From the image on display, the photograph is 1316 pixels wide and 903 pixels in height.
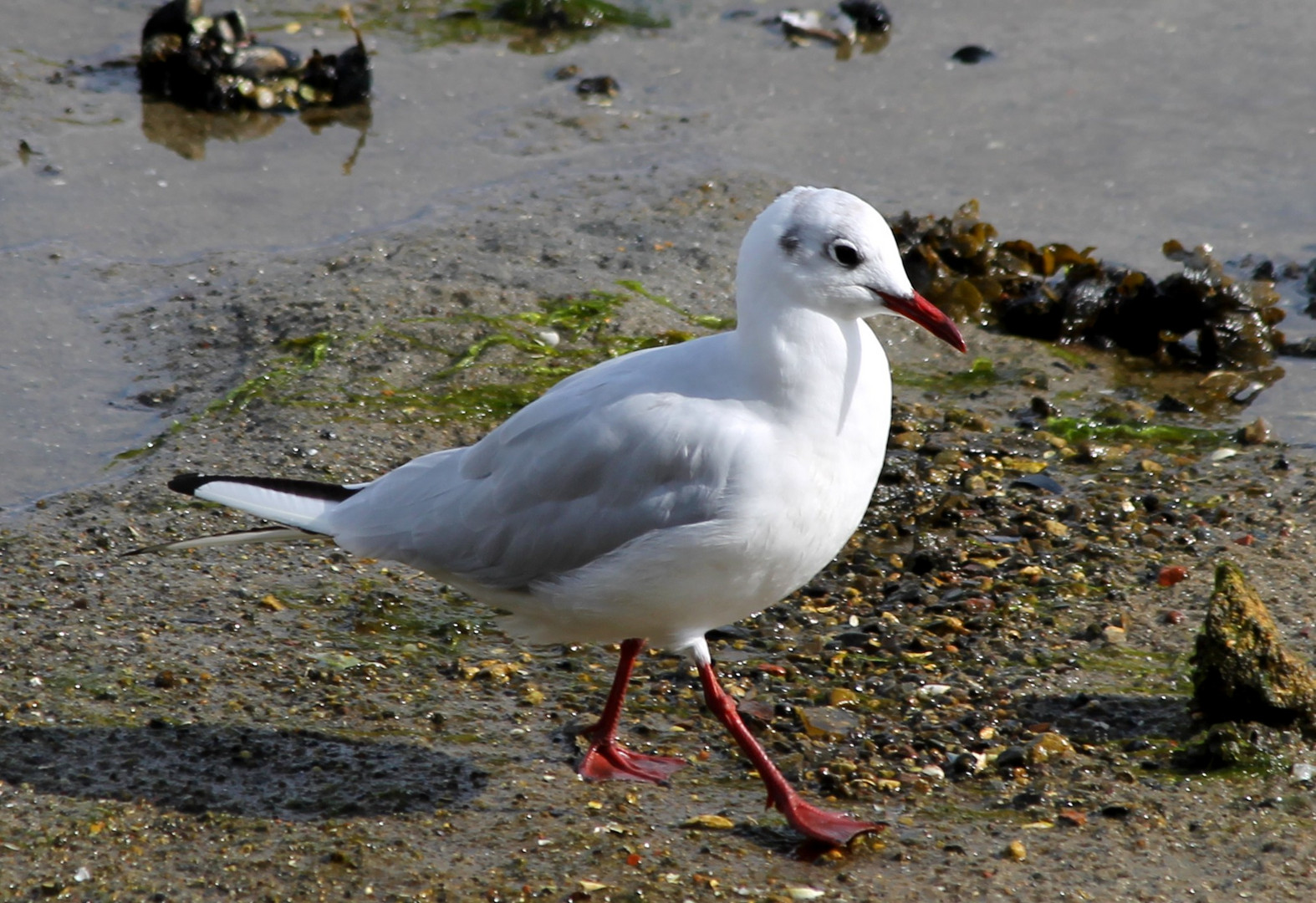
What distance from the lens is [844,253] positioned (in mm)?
3650

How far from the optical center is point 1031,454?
562 cm

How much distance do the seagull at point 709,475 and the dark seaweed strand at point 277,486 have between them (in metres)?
0.07

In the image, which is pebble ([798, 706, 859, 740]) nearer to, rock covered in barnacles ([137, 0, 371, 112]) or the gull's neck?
the gull's neck

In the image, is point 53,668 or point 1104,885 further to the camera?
point 53,668

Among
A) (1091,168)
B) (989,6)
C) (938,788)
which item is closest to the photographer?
(938,788)

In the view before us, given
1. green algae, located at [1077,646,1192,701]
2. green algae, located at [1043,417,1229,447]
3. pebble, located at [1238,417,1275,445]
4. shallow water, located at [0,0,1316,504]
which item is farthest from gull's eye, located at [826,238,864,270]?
shallow water, located at [0,0,1316,504]

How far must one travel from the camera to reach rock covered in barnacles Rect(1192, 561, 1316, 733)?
391 centimetres

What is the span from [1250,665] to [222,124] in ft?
21.3

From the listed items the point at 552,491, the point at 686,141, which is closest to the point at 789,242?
the point at 552,491

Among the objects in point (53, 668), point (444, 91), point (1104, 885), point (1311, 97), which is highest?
point (1311, 97)

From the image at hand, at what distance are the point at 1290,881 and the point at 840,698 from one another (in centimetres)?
129

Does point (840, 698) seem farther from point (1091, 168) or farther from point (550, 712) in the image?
point (1091, 168)

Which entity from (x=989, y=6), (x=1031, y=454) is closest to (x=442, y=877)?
(x=1031, y=454)

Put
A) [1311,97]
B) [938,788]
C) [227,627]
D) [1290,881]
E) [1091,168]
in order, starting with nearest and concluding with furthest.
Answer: [1290,881] → [938,788] → [227,627] → [1091,168] → [1311,97]
